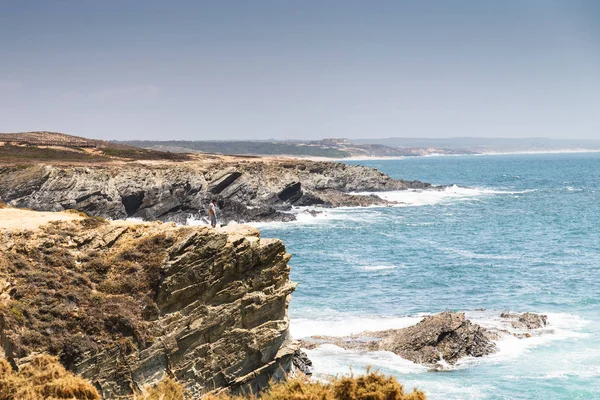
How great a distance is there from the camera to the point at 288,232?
5719cm

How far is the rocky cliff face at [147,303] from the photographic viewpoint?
48.8ft

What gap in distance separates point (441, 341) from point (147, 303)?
1268 cm

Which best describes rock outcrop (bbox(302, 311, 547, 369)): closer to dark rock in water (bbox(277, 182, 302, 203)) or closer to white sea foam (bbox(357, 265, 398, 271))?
white sea foam (bbox(357, 265, 398, 271))

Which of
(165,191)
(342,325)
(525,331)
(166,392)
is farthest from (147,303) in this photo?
(165,191)

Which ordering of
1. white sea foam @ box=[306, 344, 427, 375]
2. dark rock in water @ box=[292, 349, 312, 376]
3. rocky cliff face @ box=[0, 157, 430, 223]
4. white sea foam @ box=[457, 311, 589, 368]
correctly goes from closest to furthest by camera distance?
dark rock in water @ box=[292, 349, 312, 376], white sea foam @ box=[306, 344, 427, 375], white sea foam @ box=[457, 311, 589, 368], rocky cliff face @ box=[0, 157, 430, 223]

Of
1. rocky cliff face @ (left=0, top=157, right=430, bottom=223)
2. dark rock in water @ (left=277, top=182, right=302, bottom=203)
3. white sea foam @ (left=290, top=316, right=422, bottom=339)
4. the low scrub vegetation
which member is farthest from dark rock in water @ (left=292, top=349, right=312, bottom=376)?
dark rock in water @ (left=277, top=182, right=302, bottom=203)

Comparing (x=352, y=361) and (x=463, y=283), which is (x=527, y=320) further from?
(x=352, y=361)

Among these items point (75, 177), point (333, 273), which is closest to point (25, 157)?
point (75, 177)

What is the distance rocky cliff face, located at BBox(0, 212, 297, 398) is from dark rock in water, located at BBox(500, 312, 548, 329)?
43.6 feet

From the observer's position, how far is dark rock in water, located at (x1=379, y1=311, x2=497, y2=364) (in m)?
23.0

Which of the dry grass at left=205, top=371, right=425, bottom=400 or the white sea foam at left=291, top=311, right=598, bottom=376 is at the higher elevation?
the dry grass at left=205, top=371, right=425, bottom=400

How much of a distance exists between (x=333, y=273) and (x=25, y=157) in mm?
52936

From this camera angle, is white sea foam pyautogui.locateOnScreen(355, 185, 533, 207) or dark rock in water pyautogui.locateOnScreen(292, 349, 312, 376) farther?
white sea foam pyautogui.locateOnScreen(355, 185, 533, 207)

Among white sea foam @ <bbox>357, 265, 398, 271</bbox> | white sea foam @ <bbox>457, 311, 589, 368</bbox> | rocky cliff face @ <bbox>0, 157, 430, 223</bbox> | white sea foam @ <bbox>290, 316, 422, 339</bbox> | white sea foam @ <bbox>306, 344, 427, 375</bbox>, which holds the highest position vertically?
rocky cliff face @ <bbox>0, 157, 430, 223</bbox>
